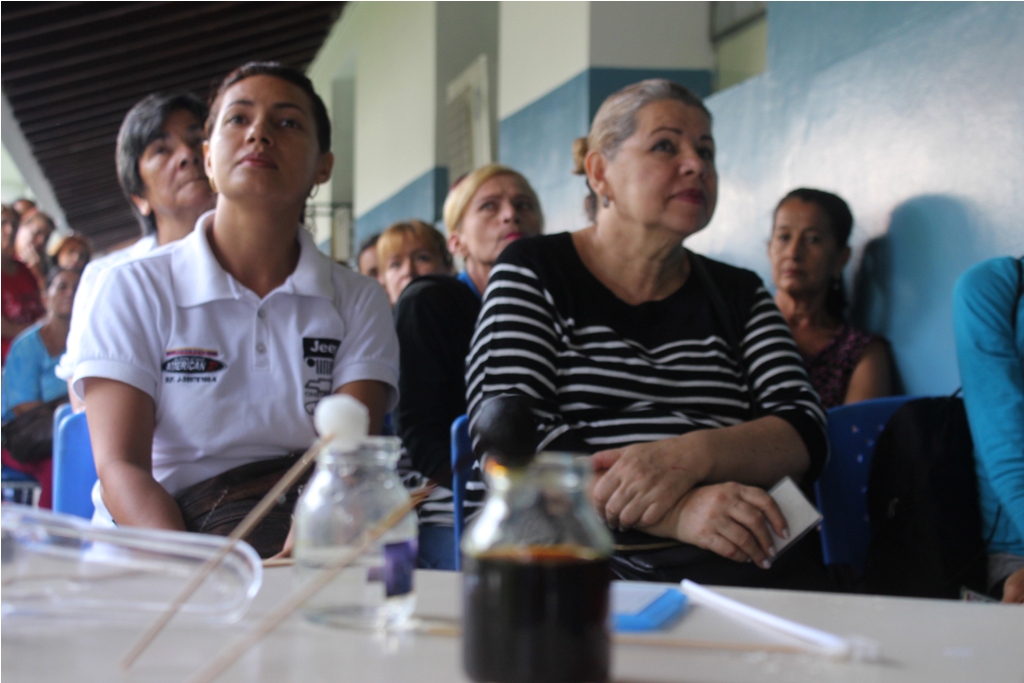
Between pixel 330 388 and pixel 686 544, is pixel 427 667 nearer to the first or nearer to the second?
pixel 686 544

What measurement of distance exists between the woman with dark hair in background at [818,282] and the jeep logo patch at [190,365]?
169cm

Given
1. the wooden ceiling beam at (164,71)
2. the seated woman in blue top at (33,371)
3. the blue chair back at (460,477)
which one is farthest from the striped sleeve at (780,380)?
the wooden ceiling beam at (164,71)

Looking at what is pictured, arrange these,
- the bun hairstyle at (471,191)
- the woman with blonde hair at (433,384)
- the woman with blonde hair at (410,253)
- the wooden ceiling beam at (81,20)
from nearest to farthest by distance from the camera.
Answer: the woman with blonde hair at (433,384) < the bun hairstyle at (471,191) < the woman with blonde hair at (410,253) < the wooden ceiling beam at (81,20)

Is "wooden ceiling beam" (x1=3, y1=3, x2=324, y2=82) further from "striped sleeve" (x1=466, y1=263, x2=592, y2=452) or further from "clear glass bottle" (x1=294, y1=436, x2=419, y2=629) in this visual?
"clear glass bottle" (x1=294, y1=436, x2=419, y2=629)

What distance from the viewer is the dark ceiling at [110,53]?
7477mm

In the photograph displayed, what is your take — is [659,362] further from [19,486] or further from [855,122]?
[19,486]

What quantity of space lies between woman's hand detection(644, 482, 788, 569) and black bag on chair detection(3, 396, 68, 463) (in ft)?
7.24

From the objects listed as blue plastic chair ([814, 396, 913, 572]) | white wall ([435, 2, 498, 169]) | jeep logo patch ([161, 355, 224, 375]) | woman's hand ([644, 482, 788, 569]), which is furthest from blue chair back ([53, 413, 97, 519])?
white wall ([435, 2, 498, 169])

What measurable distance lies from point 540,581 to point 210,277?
1207 mm

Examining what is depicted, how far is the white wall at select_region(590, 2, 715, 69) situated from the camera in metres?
3.76

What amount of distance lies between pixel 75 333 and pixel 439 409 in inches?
29.3

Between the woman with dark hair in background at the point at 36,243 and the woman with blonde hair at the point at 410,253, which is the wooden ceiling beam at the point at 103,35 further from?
the woman with blonde hair at the point at 410,253

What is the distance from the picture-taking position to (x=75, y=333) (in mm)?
1727

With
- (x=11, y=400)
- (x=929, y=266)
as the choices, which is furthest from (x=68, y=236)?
(x=929, y=266)
